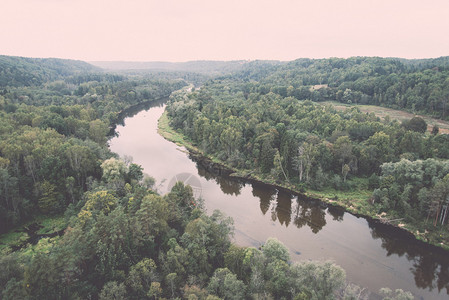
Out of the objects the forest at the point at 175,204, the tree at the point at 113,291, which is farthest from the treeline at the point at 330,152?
the tree at the point at 113,291

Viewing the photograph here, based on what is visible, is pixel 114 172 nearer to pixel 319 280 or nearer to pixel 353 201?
pixel 319 280

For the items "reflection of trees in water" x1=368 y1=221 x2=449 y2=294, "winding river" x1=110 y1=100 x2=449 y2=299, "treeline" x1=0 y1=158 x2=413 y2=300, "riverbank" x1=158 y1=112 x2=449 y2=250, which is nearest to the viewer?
"treeline" x1=0 y1=158 x2=413 y2=300

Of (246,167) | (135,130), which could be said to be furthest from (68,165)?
(135,130)

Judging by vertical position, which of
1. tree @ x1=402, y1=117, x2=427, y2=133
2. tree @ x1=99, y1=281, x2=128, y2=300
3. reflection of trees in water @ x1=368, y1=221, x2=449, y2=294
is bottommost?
reflection of trees in water @ x1=368, y1=221, x2=449, y2=294

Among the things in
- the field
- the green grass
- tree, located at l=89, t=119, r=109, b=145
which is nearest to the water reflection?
the green grass

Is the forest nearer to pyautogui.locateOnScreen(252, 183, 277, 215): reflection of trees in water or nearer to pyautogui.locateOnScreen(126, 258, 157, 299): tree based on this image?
pyautogui.locateOnScreen(126, 258, 157, 299): tree

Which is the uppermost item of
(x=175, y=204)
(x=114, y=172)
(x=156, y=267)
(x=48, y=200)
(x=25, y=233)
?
(x=114, y=172)

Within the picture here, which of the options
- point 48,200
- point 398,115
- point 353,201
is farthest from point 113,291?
point 398,115
